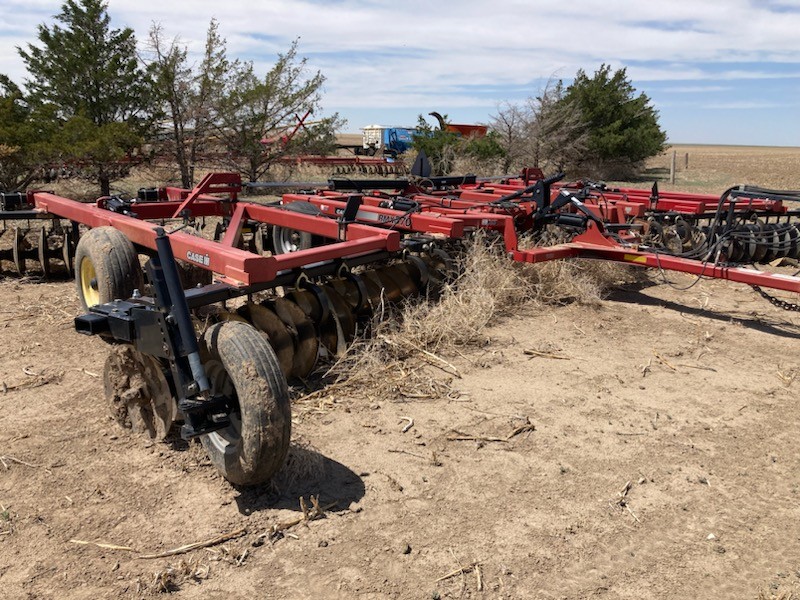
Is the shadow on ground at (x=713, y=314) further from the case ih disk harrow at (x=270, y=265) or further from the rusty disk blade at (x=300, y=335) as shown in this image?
the rusty disk blade at (x=300, y=335)

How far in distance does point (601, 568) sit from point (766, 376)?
261cm

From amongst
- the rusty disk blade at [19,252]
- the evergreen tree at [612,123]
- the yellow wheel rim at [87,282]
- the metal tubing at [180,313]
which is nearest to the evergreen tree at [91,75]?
the rusty disk blade at [19,252]

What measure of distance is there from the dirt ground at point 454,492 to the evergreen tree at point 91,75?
8342mm

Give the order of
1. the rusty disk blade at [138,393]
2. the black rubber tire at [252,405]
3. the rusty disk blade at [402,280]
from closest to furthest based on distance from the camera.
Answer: the black rubber tire at [252,405] → the rusty disk blade at [138,393] → the rusty disk blade at [402,280]

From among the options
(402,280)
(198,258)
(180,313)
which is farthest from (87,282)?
(180,313)

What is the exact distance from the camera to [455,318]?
4.92 m

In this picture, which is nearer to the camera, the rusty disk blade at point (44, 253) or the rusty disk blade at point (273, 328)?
the rusty disk blade at point (273, 328)

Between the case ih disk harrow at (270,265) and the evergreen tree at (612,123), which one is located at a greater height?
the evergreen tree at (612,123)

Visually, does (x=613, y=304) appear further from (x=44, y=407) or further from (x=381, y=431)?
(x=44, y=407)

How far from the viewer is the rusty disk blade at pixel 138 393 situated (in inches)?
125

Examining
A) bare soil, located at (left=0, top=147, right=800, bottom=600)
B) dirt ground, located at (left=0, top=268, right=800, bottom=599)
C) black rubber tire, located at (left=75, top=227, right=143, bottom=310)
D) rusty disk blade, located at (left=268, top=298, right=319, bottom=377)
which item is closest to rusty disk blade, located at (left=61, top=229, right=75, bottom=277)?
bare soil, located at (left=0, top=147, right=800, bottom=600)

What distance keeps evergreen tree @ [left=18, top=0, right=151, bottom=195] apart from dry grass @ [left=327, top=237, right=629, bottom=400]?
8.02 m

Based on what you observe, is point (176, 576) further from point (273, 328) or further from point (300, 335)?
point (300, 335)

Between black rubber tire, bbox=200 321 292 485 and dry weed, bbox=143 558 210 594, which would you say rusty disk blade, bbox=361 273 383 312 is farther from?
dry weed, bbox=143 558 210 594
